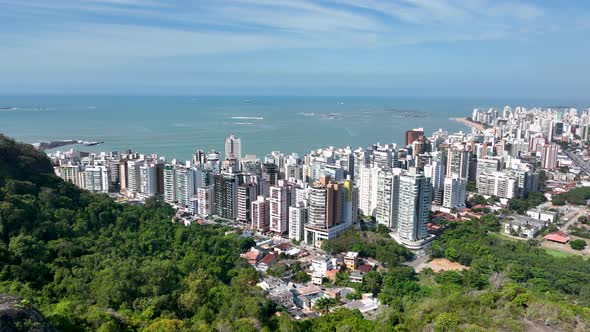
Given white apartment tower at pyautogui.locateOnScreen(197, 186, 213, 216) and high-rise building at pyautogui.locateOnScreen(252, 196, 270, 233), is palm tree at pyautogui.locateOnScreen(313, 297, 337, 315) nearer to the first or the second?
high-rise building at pyautogui.locateOnScreen(252, 196, 270, 233)

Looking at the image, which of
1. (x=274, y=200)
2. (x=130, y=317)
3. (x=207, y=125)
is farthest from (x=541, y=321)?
(x=207, y=125)

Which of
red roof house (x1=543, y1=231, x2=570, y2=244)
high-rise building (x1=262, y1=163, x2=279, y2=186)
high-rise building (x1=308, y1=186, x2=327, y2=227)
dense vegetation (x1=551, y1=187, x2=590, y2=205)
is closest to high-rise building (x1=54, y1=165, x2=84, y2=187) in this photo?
high-rise building (x1=262, y1=163, x2=279, y2=186)

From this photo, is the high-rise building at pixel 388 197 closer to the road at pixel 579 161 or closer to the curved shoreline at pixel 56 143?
the road at pixel 579 161

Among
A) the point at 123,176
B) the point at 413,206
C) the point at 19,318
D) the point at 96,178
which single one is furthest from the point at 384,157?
the point at 19,318

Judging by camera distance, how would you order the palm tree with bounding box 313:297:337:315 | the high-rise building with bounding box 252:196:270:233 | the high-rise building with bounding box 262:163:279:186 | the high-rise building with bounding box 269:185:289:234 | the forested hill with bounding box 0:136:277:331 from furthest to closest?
the high-rise building with bounding box 262:163:279:186, the high-rise building with bounding box 252:196:270:233, the high-rise building with bounding box 269:185:289:234, the palm tree with bounding box 313:297:337:315, the forested hill with bounding box 0:136:277:331

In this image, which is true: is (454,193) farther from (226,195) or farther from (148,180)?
(148,180)

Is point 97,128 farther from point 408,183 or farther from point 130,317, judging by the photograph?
point 130,317
